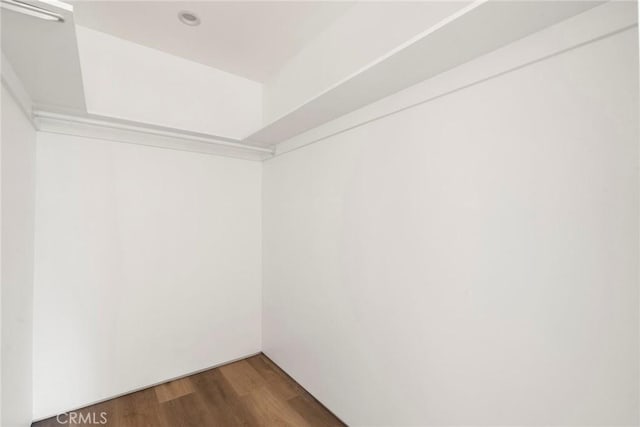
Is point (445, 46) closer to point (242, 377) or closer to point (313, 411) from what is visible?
point (313, 411)

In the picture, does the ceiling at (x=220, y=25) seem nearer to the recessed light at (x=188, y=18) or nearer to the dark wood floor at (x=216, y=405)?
the recessed light at (x=188, y=18)

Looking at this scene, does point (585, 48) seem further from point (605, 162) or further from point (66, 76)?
point (66, 76)

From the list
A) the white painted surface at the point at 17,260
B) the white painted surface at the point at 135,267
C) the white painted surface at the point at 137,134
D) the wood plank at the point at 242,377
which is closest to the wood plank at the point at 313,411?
the wood plank at the point at 242,377

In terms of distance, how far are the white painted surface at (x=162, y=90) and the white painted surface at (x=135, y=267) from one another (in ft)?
1.00

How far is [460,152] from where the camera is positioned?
1.38 m

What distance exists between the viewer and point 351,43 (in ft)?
6.39

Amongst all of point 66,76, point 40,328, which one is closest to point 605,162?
point 66,76

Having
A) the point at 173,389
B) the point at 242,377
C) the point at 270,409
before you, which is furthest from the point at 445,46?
the point at 173,389

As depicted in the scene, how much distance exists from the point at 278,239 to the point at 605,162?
7.68 feet

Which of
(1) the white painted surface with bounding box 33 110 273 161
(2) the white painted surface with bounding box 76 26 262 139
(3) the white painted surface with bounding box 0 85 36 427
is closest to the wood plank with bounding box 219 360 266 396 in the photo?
(3) the white painted surface with bounding box 0 85 36 427

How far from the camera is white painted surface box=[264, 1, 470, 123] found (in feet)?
5.14

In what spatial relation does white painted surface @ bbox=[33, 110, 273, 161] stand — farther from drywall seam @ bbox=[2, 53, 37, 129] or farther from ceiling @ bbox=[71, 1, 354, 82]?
ceiling @ bbox=[71, 1, 354, 82]

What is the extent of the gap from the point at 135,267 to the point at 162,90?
5.13ft

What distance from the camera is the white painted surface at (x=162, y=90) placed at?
2190 millimetres
